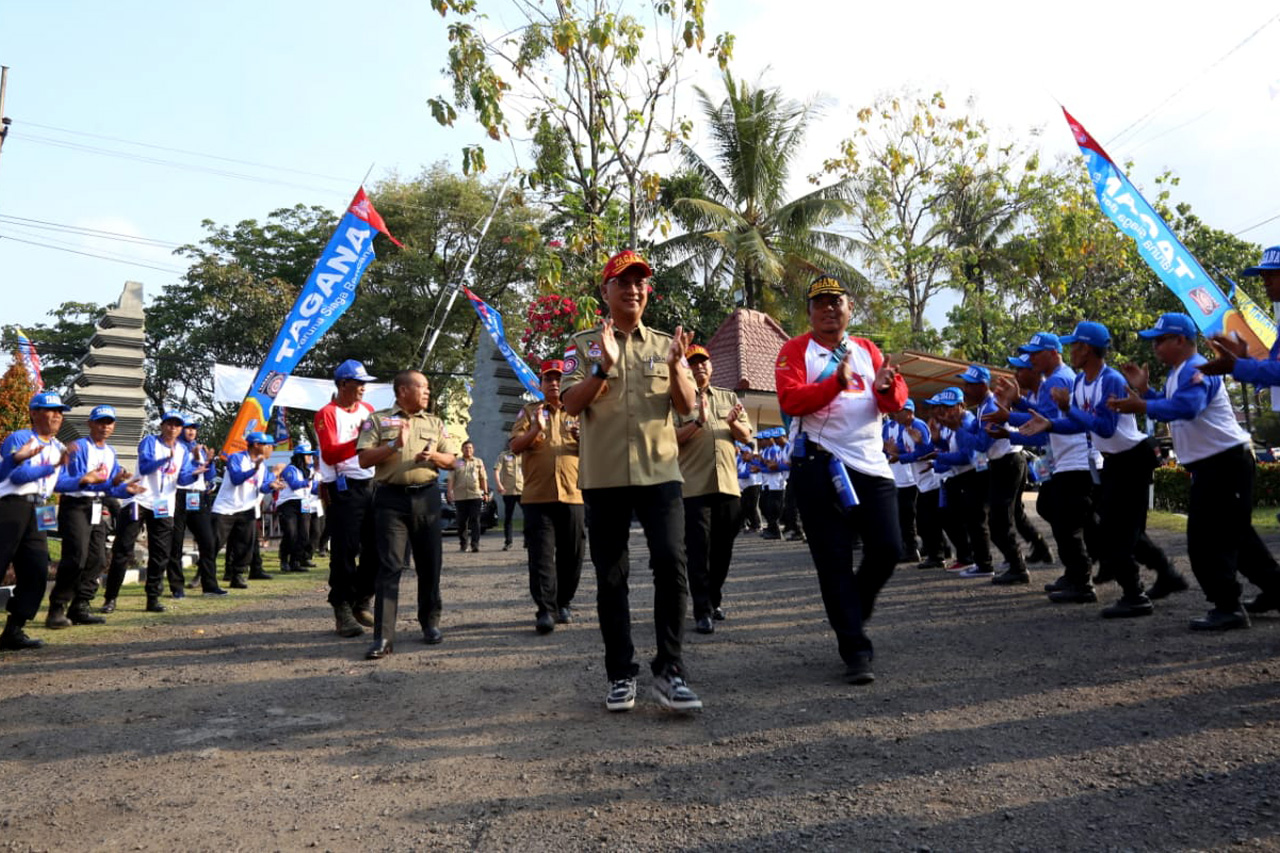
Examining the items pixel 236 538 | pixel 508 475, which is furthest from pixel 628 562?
pixel 508 475

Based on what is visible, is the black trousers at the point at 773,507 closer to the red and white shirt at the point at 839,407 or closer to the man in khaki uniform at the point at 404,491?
the man in khaki uniform at the point at 404,491

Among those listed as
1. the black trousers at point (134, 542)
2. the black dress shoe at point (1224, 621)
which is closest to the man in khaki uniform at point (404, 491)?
the black trousers at point (134, 542)

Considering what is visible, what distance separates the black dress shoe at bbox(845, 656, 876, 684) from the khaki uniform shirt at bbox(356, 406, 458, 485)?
3.42 m

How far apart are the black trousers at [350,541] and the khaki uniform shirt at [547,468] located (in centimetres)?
127

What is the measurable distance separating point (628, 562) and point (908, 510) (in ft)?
26.2

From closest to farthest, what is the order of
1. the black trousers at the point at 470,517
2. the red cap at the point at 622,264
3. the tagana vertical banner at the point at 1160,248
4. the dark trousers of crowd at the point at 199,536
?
the red cap at the point at 622,264 < the tagana vertical banner at the point at 1160,248 < the dark trousers of crowd at the point at 199,536 < the black trousers at the point at 470,517

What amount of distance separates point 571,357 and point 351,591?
13.2ft

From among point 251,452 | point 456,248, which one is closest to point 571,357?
point 251,452

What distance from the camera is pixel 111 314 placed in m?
15.6

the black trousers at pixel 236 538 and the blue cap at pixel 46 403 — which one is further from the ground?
the blue cap at pixel 46 403

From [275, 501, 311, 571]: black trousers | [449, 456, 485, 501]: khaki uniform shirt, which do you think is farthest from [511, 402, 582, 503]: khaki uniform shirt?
[449, 456, 485, 501]: khaki uniform shirt

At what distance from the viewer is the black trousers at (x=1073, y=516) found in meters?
Result: 7.59

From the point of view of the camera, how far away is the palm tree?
27.5 meters

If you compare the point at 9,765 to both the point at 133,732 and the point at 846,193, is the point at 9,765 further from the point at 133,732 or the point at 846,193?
the point at 846,193
